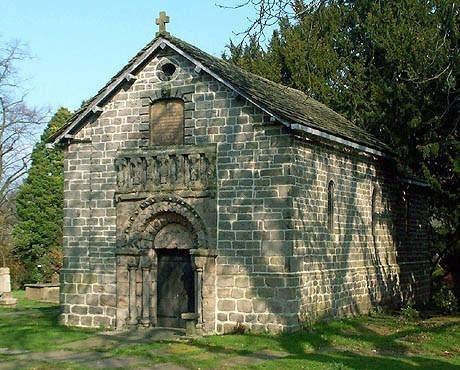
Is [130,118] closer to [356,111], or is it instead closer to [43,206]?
[356,111]

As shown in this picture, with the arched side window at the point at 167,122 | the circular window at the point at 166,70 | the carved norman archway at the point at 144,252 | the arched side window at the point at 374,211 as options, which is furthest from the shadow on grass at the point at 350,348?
the circular window at the point at 166,70

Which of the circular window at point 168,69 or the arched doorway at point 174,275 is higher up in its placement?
the circular window at point 168,69

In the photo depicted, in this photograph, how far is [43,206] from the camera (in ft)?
144

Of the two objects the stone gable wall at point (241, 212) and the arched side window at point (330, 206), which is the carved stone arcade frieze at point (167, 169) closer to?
the stone gable wall at point (241, 212)

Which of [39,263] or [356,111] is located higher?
[356,111]

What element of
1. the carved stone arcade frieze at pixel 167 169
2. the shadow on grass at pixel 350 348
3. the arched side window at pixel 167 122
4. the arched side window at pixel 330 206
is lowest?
the shadow on grass at pixel 350 348

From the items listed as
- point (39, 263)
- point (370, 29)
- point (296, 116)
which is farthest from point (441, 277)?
point (39, 263)

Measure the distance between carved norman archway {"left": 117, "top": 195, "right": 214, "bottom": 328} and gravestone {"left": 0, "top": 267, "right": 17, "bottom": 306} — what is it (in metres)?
11.0

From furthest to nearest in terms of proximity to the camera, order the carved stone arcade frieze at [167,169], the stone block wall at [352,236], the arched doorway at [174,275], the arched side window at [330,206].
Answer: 1. the arched side window at [330,206]
2. the arched doorway at [174,275]
3. the carved stone arcade frieze at [167,169]
4. the stone block wall at [352,236]

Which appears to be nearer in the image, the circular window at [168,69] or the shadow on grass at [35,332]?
the shadow on grass at [35,332]

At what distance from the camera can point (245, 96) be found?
19.0 meters

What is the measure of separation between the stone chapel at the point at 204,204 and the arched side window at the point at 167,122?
0.03 m

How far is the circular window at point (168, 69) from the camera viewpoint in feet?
67.3

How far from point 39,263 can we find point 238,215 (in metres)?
26.6
